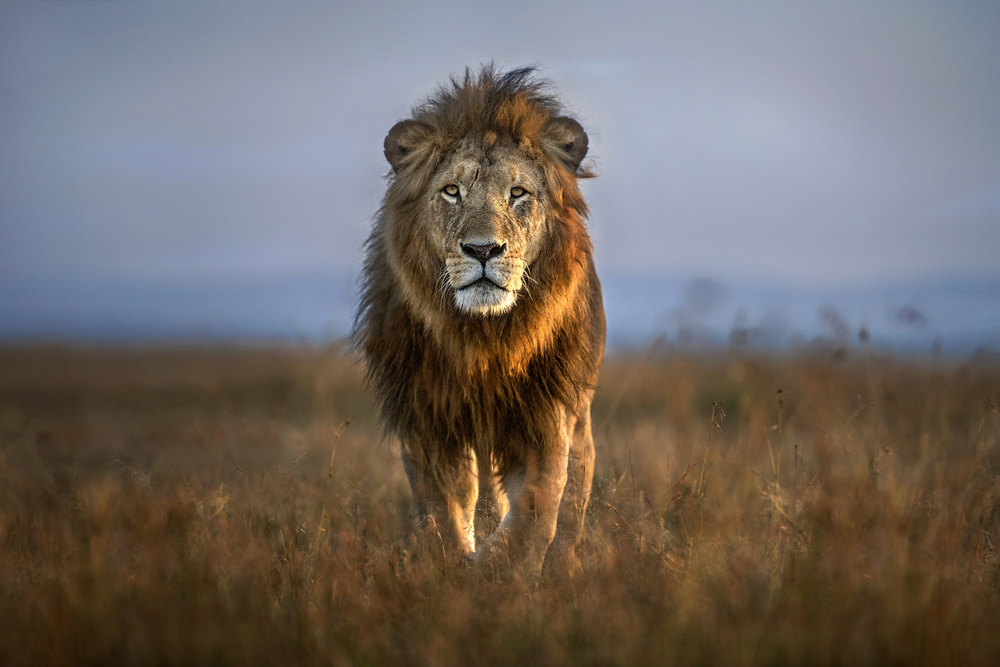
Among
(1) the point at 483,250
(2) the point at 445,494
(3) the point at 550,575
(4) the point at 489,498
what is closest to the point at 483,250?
(1) the point at 483,250

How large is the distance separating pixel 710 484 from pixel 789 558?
6.49 ft

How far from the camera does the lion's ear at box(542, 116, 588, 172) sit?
15.9 ft

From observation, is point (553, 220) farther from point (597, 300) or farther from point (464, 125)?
point (597, 300)

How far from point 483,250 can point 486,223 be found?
0.54 feet

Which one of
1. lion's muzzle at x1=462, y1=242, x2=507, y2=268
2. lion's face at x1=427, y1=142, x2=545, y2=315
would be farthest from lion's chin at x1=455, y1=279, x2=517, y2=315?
lion's muzzle at x1=462, y1=242, x2=507, y2=268

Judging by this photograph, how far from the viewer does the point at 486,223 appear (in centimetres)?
429

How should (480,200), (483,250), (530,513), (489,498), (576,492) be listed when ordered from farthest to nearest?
(489,498)
(576,492)
(530,513)
(480,200)
(483,250)

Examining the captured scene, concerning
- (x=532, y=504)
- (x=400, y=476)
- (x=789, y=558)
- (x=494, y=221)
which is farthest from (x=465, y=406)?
(x=400, y=476)

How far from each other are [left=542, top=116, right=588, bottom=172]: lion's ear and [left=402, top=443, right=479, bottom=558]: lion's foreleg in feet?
5.88

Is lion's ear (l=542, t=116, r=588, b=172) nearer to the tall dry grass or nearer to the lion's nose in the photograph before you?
the lion's nose

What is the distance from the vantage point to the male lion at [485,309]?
4465 millimetres

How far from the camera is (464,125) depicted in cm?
475

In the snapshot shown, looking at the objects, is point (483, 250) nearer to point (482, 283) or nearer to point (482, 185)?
point (482, 283)

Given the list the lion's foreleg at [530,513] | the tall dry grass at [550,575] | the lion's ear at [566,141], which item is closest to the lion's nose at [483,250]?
the lion's ear at [566,141]
